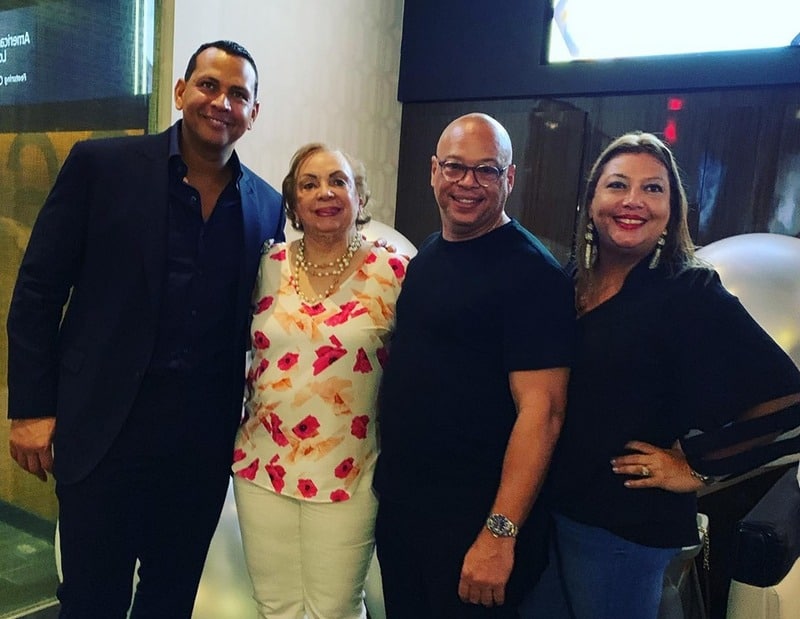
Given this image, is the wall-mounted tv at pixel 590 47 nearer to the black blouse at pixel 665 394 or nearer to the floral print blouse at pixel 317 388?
the black blouse at pixel 665 394

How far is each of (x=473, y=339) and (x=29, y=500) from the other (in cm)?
194

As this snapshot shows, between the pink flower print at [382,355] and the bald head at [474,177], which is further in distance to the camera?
the pink flower print at [382,355]

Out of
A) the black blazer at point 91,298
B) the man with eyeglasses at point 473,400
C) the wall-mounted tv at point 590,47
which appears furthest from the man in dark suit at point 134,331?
the wall-mounted tv at point 590,47

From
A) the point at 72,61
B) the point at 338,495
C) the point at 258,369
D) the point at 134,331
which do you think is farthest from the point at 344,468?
the point at 72,61

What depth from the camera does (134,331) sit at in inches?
55.4

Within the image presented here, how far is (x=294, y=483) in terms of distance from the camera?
1.44m

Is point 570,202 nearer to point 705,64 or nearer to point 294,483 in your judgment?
point 705,64

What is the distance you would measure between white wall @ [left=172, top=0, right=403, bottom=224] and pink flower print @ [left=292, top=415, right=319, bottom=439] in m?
1.52

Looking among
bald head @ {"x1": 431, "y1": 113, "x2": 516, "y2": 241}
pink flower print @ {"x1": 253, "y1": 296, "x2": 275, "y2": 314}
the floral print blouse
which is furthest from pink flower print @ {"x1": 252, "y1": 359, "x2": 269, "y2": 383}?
bald head @ {"x1": 431, "y1": 113, "x2": 516, "y2": 241}

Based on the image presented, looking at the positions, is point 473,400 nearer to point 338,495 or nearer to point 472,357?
point 472,357

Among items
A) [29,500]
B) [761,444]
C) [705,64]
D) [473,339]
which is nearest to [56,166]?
[29,500]

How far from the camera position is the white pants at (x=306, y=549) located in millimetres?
1466

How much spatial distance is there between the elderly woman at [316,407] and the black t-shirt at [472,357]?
4.0 inches

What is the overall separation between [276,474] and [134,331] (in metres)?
0.39
